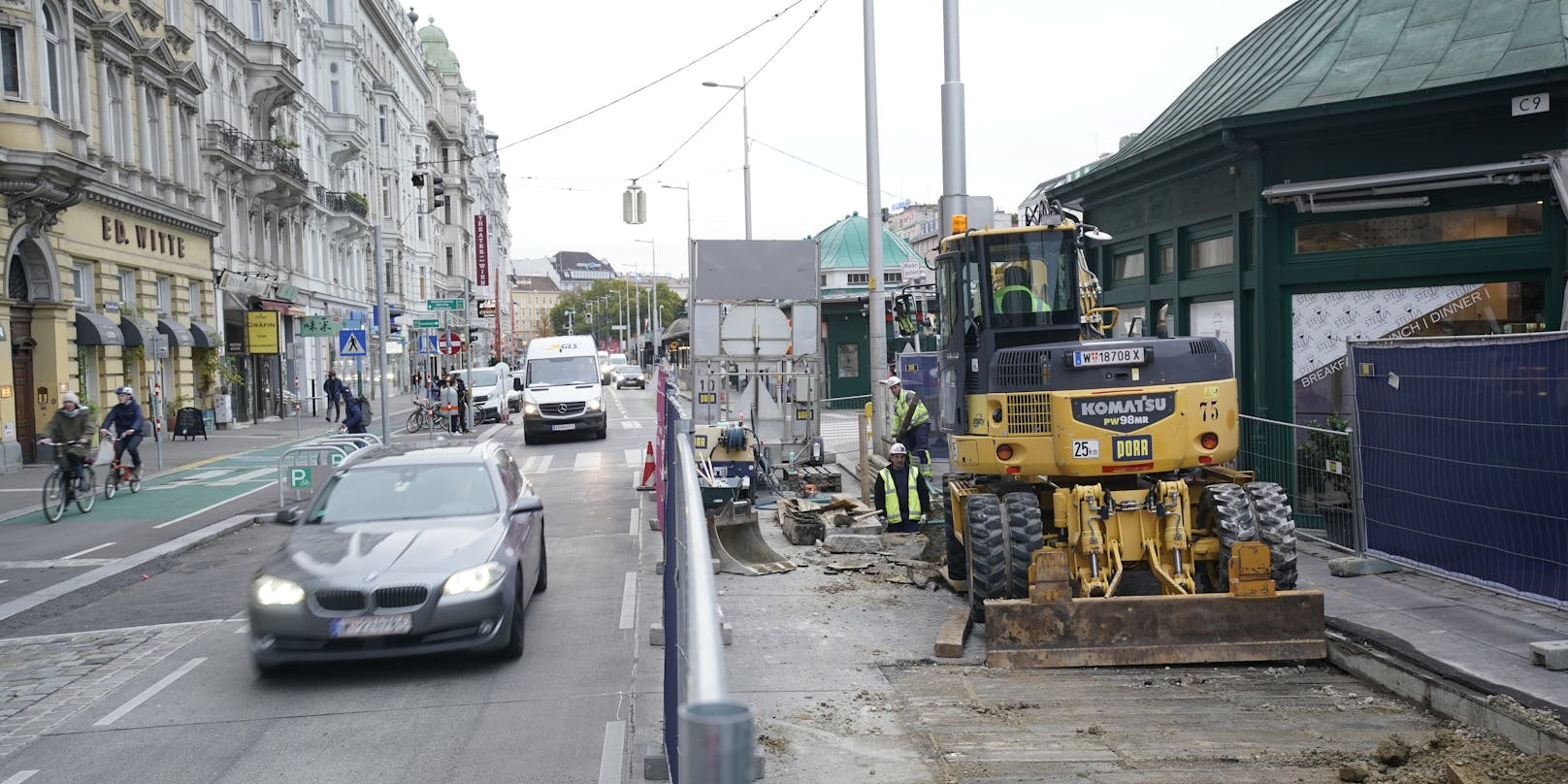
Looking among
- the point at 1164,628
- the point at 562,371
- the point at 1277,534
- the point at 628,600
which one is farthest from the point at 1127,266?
the point at 562,371

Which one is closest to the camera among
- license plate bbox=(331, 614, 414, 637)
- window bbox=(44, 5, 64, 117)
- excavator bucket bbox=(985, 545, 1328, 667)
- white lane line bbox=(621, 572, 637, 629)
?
license plate bbox=(331, 614, 414, 637)

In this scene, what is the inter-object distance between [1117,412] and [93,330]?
86.0 feet

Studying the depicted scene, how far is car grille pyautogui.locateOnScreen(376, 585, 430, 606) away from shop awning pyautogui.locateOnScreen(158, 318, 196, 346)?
28.3 metres

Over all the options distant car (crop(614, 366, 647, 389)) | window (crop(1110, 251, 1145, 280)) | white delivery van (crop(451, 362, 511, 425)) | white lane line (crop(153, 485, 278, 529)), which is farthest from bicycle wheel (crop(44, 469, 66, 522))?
distant car (crop(614, 366, 647, 389))

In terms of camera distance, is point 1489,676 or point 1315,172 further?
point 1315,172

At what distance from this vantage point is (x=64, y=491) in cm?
1722

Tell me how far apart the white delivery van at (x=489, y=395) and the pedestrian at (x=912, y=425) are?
27862 millimetres

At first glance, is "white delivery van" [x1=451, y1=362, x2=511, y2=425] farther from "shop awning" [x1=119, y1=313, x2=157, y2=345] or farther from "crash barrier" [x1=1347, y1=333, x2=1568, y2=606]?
"crash barrier" [x1=1347, y1=333, x2=1568, y2=606]

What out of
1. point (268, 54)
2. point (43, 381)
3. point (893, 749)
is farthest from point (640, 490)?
point (268, 54)

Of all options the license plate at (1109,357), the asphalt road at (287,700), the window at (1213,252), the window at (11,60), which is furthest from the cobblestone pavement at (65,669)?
the window at (11,60)

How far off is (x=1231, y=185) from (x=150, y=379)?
28.0 metres

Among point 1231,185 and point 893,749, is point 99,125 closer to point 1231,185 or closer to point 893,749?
point 1231,185

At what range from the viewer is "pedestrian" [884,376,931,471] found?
15.7 metres

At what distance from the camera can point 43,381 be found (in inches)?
1017
